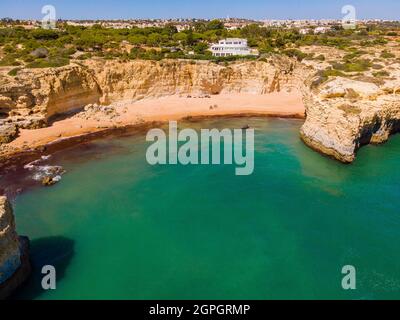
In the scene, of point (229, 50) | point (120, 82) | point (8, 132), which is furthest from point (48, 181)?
point (229, 50)

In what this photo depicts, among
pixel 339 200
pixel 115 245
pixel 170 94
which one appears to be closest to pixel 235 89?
pixel 170 94

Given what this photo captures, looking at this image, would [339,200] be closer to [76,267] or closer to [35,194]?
[76,267]

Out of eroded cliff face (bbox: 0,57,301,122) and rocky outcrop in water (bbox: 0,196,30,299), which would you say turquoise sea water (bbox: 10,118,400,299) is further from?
eroded cliff face (bbox: 0,57,301,122)

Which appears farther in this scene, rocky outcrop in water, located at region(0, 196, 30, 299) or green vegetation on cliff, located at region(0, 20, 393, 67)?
green vegetation on cliff, located at region(0, 20, 393, 67)

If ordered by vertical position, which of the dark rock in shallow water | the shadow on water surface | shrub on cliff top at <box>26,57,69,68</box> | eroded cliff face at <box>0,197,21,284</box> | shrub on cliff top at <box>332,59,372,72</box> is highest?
shrub on cliff top at <box>26,57,69,68</box>

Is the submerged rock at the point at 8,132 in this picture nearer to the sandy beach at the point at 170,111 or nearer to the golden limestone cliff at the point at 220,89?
the golden limestone cliff at the point at 220,89

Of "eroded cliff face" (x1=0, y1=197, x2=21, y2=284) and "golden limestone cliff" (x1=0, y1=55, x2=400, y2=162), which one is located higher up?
"golden limestone cliff" (x1=0, y1=55, x2=400, y2=162)

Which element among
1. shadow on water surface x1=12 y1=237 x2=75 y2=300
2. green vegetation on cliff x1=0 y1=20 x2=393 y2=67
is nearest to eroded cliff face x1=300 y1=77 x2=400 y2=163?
green vegetation on cliff x1=0 y1=20 x2=393 y2=67

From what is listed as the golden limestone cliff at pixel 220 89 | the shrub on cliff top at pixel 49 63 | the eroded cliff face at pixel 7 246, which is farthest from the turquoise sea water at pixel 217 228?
the shrub on cliff top at pixel 49 63

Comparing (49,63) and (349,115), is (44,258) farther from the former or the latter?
(49,63)
